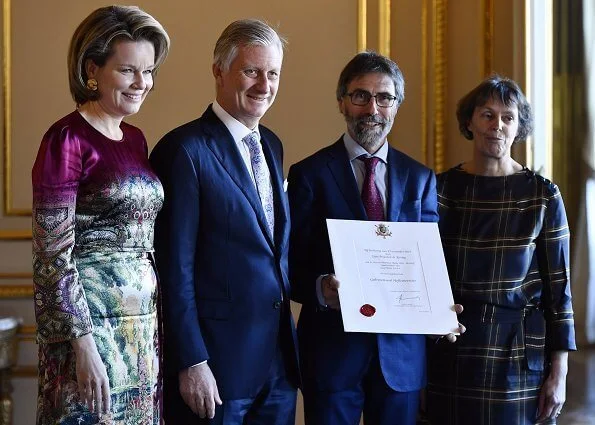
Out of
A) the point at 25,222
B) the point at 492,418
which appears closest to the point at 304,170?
the point at 492,418

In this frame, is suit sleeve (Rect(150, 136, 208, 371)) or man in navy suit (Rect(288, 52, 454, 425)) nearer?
suit sleeve (Rect(150, 136, 208, 371))

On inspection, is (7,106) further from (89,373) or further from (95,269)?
(89,373)

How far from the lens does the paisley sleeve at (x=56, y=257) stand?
5.91ft

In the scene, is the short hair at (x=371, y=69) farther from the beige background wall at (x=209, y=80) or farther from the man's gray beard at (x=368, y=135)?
the beige background wall at (x=209, y=80)

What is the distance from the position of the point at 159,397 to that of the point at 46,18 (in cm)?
226

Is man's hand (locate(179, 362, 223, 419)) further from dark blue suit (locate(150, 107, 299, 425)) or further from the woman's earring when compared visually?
the woman's earring

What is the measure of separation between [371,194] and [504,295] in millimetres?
512

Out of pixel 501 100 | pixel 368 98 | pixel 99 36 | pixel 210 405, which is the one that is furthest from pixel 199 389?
pixel 501 100

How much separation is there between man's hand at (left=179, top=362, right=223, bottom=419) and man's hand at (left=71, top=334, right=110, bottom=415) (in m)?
0.25

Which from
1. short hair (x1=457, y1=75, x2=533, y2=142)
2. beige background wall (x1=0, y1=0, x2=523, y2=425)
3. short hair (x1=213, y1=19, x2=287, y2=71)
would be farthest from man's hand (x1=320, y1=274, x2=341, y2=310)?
beige background wall (x1=0, y1=0, x2=523, y2=425)

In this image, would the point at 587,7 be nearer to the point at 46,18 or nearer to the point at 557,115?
the point at 557,115

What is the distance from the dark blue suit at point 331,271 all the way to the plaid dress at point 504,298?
220 millimetres

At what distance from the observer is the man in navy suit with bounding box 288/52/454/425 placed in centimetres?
234

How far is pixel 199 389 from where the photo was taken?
2035 mm
